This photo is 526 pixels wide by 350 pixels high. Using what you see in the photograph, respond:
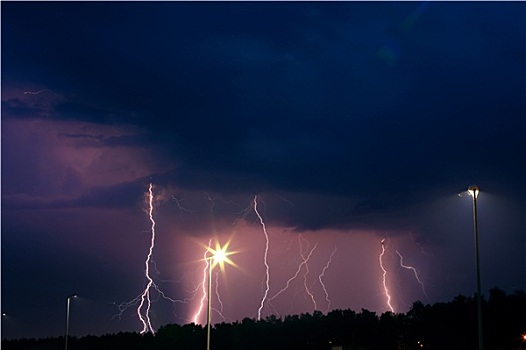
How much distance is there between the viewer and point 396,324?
311ft

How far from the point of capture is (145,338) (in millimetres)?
107938

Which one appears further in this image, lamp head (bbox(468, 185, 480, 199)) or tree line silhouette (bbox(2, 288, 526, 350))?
tree line silhouette (bbox(2, 288, 526, 350))

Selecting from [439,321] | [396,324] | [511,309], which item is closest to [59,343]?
[396,324]

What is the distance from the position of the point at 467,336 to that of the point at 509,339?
384 centimetres

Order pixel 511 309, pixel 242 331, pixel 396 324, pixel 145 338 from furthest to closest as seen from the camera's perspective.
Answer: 1. pixel 145 338
2. pixel 242 331
3. pixel 396 324
4. pixel 511 309

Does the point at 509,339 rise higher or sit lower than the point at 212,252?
lower

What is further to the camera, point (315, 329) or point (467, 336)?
point (315, 329)

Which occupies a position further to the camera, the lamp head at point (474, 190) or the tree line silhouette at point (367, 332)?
the tree line silhouette at point (367, 332)

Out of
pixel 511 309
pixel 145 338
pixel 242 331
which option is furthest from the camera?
pixel 145 338

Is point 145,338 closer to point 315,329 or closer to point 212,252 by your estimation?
point 315,329

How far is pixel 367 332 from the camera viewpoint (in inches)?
3637

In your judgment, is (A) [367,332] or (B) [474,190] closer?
(B) [474,190]

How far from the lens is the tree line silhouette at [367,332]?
252 ft

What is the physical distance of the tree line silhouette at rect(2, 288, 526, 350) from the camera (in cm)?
7669
